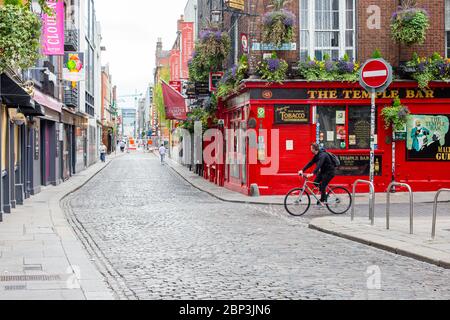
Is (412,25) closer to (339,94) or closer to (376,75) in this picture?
(339,94)

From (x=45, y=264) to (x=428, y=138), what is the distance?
1685 centimetres

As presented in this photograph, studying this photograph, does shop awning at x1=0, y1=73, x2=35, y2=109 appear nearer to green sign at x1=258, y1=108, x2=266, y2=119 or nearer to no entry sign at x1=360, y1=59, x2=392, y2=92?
no entry sign at x1=360, y1=59, x2=392, y2=92

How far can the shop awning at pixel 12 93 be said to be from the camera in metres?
15.4

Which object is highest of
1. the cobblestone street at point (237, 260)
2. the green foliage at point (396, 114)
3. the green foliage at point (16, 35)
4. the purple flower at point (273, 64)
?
the purple flower at point (273, 64)

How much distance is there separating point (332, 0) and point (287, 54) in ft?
8.85

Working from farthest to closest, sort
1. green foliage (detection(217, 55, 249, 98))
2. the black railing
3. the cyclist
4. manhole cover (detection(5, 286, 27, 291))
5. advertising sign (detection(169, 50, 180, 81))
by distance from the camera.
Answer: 1. advertising sign (detection(169, 50, 180, 81))
2. the black railing
3. green foliage (detection(217, 55, 249, 98))
4. the cyclist
5. manhole cover (detection(5, 286, 27, 291))

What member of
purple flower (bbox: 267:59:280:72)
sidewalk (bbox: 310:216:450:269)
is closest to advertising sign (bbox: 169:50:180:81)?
purple flower (bbox: 267:59:280:72)

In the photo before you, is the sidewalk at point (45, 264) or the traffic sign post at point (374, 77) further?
the traffic sign post at point (374, 77)

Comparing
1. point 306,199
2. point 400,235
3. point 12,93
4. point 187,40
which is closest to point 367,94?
point 306,199

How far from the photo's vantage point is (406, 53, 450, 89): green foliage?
72.2ft

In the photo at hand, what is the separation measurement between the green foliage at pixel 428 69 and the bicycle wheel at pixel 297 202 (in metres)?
7.54

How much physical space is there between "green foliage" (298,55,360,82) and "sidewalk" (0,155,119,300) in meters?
9.87

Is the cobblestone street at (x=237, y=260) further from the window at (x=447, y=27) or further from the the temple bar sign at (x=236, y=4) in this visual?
the window at (x=447, y=27)

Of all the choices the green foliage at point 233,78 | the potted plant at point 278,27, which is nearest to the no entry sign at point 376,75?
the potted plant at point 278,27
